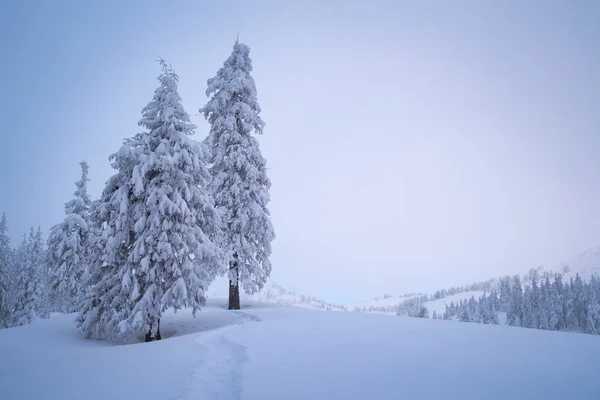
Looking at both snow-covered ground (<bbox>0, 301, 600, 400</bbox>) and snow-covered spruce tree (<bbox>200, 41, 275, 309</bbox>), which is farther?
snow-covered spruce tree (<bbox>200, 41, 275, 309</bbox>)

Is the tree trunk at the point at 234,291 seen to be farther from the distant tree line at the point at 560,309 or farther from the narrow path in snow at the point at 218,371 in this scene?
the distant tree line at the point at 560,309

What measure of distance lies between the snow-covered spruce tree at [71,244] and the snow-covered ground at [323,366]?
20.7 m

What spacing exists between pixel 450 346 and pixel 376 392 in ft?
13.3

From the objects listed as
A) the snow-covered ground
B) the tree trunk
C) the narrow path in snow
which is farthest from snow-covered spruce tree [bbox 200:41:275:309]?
the narrow path in snow

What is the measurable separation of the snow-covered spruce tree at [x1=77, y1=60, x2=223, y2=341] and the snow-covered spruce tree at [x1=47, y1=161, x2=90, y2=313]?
1855cm

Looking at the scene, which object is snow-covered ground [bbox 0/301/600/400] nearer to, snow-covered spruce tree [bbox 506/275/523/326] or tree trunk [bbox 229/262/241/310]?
tree trunk [bbox 229/262/241/310]

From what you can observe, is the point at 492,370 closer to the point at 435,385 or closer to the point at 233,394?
the point at 435,385

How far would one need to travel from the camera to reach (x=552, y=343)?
8.59m

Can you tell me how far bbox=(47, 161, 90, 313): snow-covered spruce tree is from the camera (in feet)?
94.5

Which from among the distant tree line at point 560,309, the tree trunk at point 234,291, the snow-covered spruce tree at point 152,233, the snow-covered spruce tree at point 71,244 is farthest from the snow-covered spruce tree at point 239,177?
the distant tree line at point 560,309

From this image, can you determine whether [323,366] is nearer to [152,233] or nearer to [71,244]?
[152,233]

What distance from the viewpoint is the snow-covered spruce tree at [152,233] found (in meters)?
12.8

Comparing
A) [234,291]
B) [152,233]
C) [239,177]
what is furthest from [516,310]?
[152,233]

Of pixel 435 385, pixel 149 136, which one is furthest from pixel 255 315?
pixel 435 385
